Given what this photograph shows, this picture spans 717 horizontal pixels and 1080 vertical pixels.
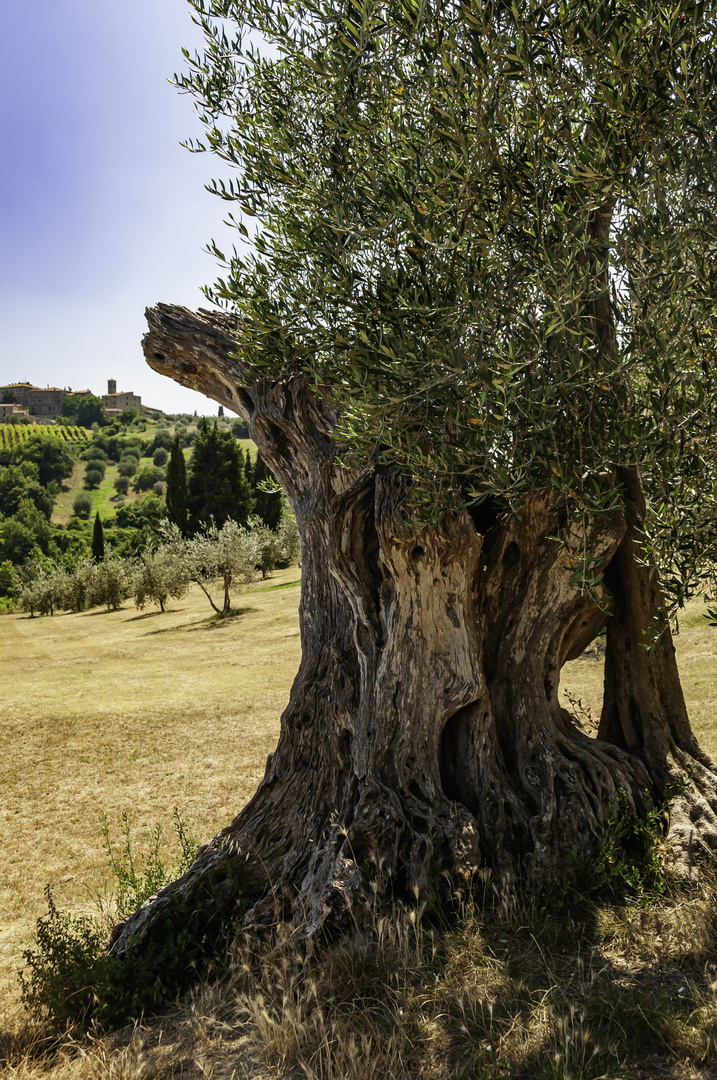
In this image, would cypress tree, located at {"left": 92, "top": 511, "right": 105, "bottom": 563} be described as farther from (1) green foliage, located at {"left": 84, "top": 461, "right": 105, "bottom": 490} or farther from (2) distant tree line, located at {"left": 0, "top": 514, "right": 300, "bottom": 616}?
(1) green foliage, located at {"left": 84, "top": 461, "right": 105, "bottom": 490}

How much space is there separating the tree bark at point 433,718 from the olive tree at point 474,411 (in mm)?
31

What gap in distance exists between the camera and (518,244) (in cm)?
534

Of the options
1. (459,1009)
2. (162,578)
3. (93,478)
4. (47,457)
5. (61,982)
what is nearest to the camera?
(459,1009)

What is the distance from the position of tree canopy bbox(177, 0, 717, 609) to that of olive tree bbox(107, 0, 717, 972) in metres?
0.03

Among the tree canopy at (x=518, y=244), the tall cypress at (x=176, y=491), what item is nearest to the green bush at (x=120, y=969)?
the tree canopy at (x=518, y=244)

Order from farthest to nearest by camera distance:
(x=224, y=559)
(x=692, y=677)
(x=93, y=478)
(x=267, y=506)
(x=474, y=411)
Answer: (x=93, y=478) < (x=267, y=506) < (x=224, y=559) < (x=692, y=677) < (x=474, y=411)

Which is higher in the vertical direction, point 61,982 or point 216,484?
point 216,484

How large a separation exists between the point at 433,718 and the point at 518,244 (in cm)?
426

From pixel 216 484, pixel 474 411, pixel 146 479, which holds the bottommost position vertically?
pixel 474 411

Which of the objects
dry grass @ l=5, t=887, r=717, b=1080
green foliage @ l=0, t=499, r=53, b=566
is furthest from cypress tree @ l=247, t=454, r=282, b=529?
dry grass @ l=5, t=887, r=717, b=1080

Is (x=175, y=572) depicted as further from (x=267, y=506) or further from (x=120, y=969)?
(x=120, y=969)

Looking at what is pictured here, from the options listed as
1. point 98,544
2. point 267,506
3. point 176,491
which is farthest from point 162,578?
point 98,544

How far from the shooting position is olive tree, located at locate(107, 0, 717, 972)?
15.4ft

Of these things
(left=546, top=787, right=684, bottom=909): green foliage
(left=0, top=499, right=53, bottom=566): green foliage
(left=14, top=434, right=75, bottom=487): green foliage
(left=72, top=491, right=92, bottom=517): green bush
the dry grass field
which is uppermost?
(left=14, top=434, right=75, bottom=487): green foliage
